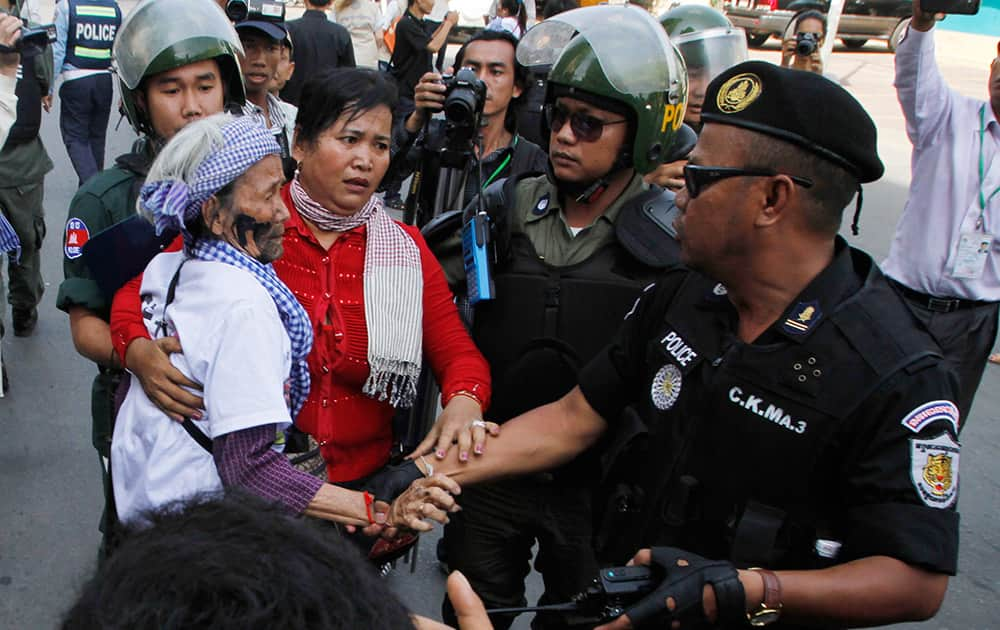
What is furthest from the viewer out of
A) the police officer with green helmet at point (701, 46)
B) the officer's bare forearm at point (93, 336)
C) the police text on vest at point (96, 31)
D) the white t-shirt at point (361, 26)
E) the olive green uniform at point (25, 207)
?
the white t-shirt at point (361, 26)

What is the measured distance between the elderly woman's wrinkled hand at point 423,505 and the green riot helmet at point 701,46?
7.01 ft

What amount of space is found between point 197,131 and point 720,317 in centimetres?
109

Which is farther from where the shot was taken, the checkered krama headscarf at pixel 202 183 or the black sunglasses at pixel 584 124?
the black sunglasses at pixel 584 124

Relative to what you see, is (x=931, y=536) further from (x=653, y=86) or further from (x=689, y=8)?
(x=689, y=8)

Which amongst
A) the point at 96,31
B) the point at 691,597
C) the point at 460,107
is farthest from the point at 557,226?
the point at 96,31

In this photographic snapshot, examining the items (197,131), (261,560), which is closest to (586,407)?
(197,131)

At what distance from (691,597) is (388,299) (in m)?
1.00

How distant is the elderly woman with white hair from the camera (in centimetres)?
168

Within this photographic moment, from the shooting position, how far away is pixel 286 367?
5.81 feet

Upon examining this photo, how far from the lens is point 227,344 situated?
5.48 ft

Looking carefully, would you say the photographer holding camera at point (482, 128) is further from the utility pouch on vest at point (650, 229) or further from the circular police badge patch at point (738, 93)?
the circular police badge patch at point (738, 93)

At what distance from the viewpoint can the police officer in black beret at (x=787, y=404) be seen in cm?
151

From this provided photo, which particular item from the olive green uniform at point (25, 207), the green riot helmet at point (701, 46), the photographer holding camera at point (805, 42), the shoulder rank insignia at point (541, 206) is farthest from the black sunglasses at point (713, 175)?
the olive green uniform at point (25, 207)

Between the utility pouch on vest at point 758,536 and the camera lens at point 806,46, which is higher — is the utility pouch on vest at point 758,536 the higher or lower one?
the lower one
